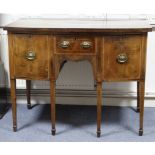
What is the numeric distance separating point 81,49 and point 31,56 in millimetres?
281

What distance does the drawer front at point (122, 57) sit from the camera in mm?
1755

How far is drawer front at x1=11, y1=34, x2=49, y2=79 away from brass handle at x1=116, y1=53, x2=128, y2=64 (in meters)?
0.39

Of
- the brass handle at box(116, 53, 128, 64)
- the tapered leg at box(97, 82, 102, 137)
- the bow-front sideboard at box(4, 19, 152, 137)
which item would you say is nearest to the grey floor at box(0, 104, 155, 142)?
the tapered leg at box(97, 82, 102, 137)

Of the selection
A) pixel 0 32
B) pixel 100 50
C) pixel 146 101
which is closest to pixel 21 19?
pixel 0 32

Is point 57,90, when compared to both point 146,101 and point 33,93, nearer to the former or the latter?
point 33,93

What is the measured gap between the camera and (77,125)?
208 cm

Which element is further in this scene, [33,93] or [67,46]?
[33,93]

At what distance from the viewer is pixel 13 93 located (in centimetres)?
194

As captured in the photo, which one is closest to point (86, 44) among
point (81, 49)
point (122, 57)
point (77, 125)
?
point (81, 49)

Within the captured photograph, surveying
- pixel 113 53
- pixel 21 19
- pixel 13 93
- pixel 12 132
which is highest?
pixel 21 19

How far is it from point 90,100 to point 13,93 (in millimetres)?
674

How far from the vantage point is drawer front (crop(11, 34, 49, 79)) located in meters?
1.79

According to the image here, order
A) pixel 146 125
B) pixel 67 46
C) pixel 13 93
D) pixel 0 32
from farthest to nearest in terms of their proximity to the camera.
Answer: pixel 0 32, pixel 146 125, pixel 13 93, pixel 67 46

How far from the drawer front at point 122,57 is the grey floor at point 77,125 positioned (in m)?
0.37
